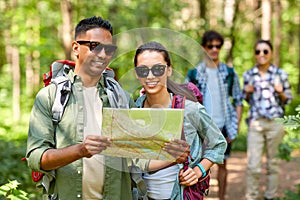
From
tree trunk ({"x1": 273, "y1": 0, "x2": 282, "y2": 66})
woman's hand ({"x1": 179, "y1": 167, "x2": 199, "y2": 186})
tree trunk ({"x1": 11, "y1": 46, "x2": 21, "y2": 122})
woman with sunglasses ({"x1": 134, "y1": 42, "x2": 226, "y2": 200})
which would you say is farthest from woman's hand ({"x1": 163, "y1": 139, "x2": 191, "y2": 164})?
tree trunk ({"x1": 11, "y1": 46, "x2": 21, "y2": 122})

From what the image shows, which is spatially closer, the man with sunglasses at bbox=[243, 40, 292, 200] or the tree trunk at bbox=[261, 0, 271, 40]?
the man with sunglasses at bbox=[243, 40, 292, 200]


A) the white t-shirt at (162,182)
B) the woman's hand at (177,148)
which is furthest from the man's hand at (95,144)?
the white t-shirt at (162,182)

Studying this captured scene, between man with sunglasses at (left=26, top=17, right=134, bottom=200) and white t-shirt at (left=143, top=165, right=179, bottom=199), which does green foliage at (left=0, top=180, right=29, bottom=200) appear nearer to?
man with sunglasses at (left=26, top=17, right=134, bottom=200)

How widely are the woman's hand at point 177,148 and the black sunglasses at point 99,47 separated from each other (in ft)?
1.80

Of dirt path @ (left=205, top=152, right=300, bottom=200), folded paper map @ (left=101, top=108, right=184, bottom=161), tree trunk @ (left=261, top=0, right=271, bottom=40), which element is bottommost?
dirt path @ (left=205, top=152, right=300, bottom=200)

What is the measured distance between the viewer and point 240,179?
971 cm

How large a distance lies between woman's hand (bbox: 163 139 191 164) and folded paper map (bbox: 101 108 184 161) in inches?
1.0

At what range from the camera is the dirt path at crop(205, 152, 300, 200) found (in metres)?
8.12

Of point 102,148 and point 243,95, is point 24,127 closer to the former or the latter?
point 243,95

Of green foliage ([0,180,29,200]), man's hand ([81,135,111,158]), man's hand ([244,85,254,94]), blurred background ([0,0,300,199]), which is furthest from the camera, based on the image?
blurred background ([0,0,300,199])

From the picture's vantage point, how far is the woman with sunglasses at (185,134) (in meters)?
2.71

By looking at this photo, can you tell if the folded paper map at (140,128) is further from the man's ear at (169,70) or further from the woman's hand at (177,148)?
the man's ear at (169,70)

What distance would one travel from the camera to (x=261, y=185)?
9133 millimetres

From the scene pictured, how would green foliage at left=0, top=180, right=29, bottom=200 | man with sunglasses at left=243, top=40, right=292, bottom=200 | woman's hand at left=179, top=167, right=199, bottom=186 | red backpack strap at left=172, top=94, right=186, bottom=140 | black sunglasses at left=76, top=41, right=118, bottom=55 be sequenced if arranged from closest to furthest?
black sunglasses at left=76, top=41, right=118, bottom=55
red backpack strap at left=172, top=94, right=186, bottom=140
woman's hand at left=179, top=167, right=199, bottom=186
green foliage at left=0, top=180, right=29, bottom=200
man with sunglasses at left=243, top=40, right=292, bottom=200
